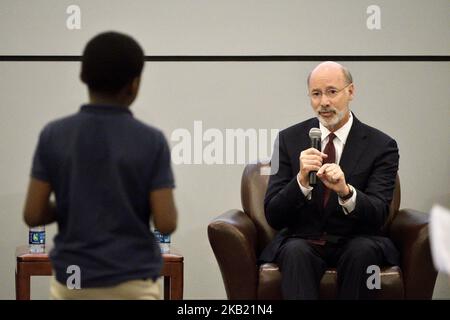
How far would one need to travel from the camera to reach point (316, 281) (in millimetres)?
3078

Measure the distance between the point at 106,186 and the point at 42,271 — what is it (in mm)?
1701

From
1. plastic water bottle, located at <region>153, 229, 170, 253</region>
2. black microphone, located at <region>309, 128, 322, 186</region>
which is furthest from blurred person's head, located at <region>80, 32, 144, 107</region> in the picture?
plastic water bottle, located at <region>153, 229, 170, 253</region>

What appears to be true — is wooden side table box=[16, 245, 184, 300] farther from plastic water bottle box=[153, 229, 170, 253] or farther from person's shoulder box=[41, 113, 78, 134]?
person's shoulder box=[41, 113, 78, 134]

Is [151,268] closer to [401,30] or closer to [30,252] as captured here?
[30,252]

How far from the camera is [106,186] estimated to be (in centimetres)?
189

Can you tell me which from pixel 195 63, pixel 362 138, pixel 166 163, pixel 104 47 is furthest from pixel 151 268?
pixel 195 63

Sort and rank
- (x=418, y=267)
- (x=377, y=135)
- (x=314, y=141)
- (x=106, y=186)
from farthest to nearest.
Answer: (x=377, y=135) → (x=418, y=267) → (x=314, y=141) → (x=106, y=186)

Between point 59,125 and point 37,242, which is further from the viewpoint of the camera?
point 37,242

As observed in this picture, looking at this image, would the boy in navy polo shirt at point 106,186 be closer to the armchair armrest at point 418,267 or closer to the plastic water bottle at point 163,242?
the armchair armrest at point 418,267

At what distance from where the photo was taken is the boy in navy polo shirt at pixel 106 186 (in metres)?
1.89

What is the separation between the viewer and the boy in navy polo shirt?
189 centimetres

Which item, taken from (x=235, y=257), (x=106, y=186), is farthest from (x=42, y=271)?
(x=106, y=186)

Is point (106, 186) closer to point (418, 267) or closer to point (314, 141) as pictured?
point (314, 141)

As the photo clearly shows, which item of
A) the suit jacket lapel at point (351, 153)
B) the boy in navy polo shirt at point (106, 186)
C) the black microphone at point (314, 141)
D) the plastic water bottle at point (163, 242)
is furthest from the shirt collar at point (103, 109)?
the plastic water bottle at point (163, 242)
